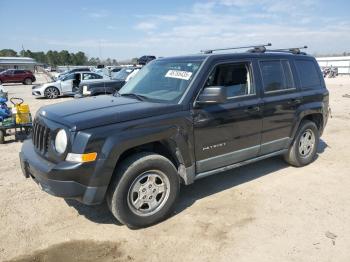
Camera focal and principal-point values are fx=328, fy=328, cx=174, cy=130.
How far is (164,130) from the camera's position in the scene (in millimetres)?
3760

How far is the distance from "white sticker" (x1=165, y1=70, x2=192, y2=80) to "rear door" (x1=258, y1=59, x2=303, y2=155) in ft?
4.07

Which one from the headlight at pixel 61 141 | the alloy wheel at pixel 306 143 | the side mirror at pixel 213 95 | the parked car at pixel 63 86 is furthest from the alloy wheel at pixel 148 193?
the parked car at pixel 63 86

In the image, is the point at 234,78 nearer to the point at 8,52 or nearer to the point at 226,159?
the point at 226,159

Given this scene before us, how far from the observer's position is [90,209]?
171 inches

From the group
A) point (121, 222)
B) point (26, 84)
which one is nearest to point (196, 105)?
point (121, 222)

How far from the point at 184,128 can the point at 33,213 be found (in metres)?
2.25

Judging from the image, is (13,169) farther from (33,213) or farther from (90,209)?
(90,209)

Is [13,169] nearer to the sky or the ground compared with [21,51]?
nearer to the ground

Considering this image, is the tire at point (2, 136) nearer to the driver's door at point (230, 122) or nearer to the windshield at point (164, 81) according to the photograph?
the windshield at point (164, 81)

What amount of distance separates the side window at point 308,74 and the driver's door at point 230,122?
131cm

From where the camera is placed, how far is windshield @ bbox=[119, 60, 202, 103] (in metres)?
4.16

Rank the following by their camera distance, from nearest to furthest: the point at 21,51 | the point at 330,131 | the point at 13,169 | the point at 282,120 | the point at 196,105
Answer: the point at 196,105 → the point at 282,120 → the point at 13,169 → the point at 330,131 → the point at 21,51

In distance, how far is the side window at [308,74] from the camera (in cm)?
556

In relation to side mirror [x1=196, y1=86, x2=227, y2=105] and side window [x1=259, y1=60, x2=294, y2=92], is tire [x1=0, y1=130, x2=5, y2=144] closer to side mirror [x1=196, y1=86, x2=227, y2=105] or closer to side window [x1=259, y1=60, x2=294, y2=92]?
side mirror [x1=196, y1=86, x2=227, y2=105]
